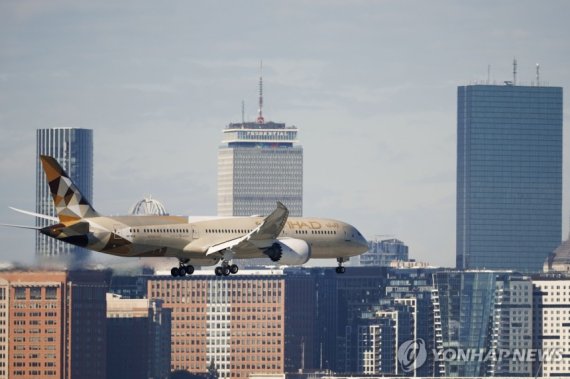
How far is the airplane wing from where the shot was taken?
573 feet

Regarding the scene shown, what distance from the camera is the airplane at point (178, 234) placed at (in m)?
172

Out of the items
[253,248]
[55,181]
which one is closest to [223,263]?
[253,248]

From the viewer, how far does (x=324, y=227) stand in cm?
18575

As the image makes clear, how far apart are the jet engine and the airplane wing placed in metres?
0.74

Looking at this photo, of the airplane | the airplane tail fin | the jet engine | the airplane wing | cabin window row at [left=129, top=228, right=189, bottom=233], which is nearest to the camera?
the airplane

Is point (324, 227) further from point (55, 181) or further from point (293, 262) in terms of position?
point (55, 181)

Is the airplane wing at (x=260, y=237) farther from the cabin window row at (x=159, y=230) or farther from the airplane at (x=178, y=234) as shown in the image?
the cabin window row at (x=159, y=230)

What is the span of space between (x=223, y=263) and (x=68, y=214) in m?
12.8

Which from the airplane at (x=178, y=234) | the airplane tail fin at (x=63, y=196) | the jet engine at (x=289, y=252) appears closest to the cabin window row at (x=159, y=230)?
the airplane at (x=178, y=234)

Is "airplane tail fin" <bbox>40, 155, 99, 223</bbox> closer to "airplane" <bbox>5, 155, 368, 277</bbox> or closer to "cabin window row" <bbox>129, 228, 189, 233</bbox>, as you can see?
"airplane" <bbox>5, 155, 368, 277</bbox>

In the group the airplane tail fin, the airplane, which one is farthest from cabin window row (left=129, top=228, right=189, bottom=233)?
the airplane tail fin

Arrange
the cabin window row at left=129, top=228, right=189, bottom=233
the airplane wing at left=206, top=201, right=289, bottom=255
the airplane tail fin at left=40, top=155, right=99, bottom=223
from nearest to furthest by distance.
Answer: the cabin window row at left=129, top=228, right=189, bottom=233 → the airplane tail fin at left=40, top=155, right=99, bottom=223 → the airplane wing at left=206, top=201, right=289, bottom=255

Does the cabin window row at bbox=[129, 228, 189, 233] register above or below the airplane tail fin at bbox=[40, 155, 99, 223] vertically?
below

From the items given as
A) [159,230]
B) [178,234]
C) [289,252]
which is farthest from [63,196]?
[289,252]
